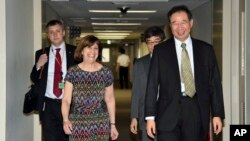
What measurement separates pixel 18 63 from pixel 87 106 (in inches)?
74.8

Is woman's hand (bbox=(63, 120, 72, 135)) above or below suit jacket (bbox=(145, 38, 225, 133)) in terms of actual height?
below

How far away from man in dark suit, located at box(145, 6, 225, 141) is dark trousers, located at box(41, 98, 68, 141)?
4.94ft

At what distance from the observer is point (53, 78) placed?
17.8ft

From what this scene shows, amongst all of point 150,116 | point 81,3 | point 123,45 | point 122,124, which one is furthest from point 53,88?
point 123,45

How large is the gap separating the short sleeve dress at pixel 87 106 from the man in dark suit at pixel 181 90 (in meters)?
0.50

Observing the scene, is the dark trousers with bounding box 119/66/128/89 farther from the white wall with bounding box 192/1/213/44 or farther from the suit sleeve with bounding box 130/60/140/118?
the suit sleeve with bounding box 130/60/140/118

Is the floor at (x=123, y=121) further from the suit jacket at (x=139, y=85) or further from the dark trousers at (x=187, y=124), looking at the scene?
the dark trousers at (x=187, y=124)

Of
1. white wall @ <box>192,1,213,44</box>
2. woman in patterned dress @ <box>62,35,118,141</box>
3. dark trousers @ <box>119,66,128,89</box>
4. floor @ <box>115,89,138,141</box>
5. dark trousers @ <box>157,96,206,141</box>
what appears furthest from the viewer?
dark trousers @ <box>119,66,128,89</box>

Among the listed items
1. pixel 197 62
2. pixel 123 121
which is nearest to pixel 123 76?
pixel 123 121

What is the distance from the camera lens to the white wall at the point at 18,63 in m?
5.36

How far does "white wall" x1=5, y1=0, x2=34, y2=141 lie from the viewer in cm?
536

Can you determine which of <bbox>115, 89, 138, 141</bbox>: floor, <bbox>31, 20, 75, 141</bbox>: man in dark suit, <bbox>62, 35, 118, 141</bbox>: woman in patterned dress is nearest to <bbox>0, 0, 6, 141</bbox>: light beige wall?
<bbox>31, 20, 75, 141</bbox>: man in dark suit

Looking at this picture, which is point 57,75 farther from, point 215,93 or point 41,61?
point 215,93

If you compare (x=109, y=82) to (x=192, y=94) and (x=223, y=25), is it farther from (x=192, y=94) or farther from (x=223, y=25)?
(x=223, y=25)
